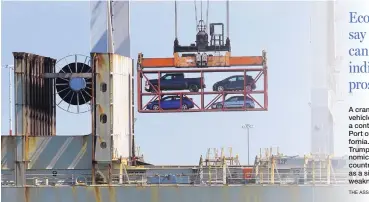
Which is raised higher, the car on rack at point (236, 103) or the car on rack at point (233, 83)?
the car on rack at point (233, 83)

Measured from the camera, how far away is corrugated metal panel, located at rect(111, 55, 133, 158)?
95.3 ft

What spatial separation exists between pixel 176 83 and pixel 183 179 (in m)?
7.28

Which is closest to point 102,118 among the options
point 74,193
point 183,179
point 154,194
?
point 74,193

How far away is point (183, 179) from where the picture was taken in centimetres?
2828

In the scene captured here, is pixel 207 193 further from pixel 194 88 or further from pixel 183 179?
pixel 194 88

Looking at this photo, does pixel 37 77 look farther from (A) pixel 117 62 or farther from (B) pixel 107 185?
(B) pixel 107 185

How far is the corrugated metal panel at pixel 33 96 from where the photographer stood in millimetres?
29594

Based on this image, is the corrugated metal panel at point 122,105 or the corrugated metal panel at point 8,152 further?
the corrugated metal panel at point 8,152

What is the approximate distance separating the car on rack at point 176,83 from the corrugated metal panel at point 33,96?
→ 16.1 feet

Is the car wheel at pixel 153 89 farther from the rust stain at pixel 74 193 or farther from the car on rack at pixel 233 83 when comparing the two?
the rust stain at pixel 74 193

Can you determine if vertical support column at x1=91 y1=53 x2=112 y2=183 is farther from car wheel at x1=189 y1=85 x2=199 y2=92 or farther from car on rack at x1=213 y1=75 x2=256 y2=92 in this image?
car on rack at x1=213 y1=75 x2=256 y2=92

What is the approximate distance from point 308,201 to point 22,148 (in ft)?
34.9

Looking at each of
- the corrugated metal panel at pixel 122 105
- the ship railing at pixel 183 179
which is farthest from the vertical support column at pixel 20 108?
the corrugated metal panel at pixel 122 105

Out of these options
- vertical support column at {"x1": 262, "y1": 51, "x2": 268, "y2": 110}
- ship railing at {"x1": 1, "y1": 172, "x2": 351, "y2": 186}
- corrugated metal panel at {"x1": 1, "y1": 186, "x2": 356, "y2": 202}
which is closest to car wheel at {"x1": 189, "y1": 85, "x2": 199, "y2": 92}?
vertical support column at {"x1": 262, "y1": 51, "x2": 268, "y2": 110}
